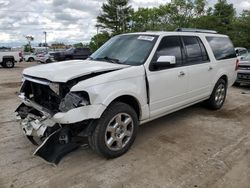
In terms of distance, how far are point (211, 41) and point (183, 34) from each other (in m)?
1.11

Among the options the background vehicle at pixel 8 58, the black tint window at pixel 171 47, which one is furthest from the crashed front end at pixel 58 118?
the background vehicle at pixel 8 58

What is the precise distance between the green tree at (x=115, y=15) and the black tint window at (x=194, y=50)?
4470 centimetres

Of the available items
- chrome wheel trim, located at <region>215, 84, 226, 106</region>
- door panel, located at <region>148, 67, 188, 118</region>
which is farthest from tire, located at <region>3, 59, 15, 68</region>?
door panel, located at <region>148, 67, 188, 118</region>

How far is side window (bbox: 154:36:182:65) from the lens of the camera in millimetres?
4586

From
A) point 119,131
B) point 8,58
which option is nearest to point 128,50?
point 119,131

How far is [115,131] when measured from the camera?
3814mm

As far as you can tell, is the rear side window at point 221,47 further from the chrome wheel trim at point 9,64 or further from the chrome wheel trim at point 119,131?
the chrome wheel trim at point 9,64

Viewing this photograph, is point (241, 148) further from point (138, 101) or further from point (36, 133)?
point (36, 133)

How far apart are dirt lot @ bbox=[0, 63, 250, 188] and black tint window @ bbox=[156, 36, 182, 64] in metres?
1.42

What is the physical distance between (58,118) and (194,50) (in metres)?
3.28

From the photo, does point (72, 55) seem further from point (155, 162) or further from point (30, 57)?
point (155, 162)

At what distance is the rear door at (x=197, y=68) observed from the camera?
17.0 ft

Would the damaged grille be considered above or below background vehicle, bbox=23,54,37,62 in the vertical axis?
above

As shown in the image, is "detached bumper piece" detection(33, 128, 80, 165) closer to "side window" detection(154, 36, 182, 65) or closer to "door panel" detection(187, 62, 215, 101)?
"side window" detection(154, 36, 182, 65)
